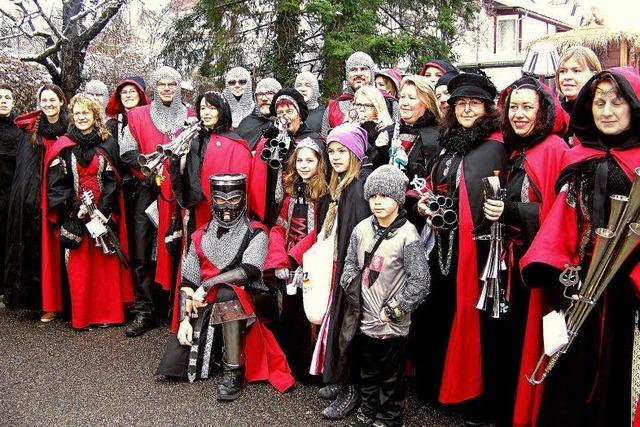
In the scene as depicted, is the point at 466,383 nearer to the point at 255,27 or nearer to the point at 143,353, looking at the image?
the point at 143,353

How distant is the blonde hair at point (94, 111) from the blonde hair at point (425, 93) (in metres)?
2.97

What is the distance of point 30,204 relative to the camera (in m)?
6.10

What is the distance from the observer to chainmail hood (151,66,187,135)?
5992mm

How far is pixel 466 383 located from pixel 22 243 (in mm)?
4455

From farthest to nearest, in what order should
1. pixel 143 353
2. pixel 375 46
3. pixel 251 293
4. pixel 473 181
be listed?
pixel 375 46, pixel 143 353, pixel 251 293, pixel 473 181

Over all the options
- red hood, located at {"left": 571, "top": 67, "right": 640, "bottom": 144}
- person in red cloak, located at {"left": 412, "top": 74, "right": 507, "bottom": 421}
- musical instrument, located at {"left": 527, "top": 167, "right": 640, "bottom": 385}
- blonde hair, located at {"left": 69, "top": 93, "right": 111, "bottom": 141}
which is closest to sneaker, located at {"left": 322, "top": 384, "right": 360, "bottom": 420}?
person in red cloak, located at {"left": 412, "top": 74, "right": 507, "bottom": 421}

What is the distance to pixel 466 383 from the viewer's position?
3896 millimetres

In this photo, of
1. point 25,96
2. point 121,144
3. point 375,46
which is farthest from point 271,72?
point 121,144

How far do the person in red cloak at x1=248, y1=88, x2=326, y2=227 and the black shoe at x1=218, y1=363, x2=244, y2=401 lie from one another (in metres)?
1.17

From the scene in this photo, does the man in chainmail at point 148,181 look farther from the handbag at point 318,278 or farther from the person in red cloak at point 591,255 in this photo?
the person in red cloak at point 591,255

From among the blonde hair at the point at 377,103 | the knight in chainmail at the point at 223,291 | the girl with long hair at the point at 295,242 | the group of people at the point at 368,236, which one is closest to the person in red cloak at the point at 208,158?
the group of people at the point at 368,236

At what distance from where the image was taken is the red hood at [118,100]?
6367 millimetres

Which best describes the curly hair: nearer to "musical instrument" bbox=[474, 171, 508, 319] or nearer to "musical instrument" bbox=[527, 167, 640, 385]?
"musical instrument" bbox=[474, 171, 508, 319]

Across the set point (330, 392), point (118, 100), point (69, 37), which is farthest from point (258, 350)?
point (69, 37)
